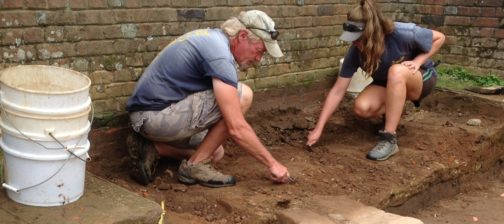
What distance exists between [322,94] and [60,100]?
11.4 feet

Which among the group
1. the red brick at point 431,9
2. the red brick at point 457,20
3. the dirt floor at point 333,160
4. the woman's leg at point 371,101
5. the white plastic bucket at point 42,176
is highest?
the red brick at point 431,9

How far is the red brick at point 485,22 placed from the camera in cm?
628

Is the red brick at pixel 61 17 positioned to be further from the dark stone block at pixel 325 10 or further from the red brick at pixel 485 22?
the red brick at pixel 485 22

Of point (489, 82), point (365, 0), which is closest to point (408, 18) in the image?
point (489, 82)

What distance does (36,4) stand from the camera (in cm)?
345

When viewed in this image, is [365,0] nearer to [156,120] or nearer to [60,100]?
[156,120]

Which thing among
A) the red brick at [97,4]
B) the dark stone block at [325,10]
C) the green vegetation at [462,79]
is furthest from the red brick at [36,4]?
the green vegetation at [462,79]

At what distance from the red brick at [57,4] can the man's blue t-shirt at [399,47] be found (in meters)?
2.04

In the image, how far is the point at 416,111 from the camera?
5.62 meters

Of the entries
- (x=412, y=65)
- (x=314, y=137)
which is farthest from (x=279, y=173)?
(x=412, y=65)

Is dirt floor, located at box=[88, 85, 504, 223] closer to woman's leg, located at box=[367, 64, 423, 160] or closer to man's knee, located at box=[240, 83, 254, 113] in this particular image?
woman's leg, located at box=[367, 64, 423, 160]

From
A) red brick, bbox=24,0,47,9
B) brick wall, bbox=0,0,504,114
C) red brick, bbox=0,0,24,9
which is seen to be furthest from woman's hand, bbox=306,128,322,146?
red brick, bbox=0,0,24,9

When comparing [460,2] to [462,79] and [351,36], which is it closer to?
[462,79]

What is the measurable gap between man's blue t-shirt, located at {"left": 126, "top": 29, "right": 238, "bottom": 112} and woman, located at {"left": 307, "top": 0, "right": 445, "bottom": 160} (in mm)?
1133
